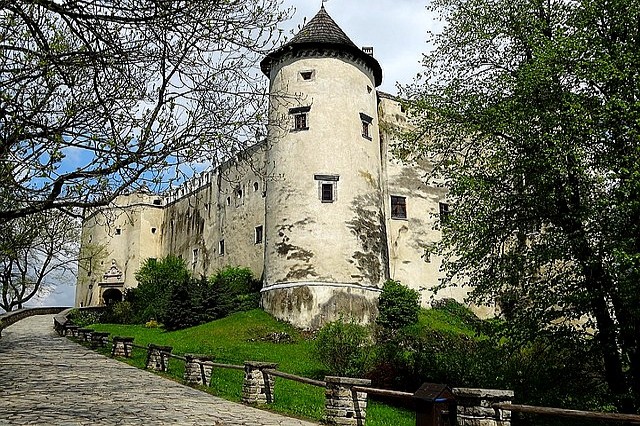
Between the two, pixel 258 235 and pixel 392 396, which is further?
pixel 258 235

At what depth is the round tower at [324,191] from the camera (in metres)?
25.4

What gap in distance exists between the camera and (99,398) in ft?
37.1

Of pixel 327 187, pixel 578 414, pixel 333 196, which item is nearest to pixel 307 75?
pixel 327 187

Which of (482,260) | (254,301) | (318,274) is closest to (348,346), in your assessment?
(482,260)

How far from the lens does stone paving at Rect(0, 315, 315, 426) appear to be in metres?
9.42

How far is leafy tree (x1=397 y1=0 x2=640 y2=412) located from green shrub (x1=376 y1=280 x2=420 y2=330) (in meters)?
10.6

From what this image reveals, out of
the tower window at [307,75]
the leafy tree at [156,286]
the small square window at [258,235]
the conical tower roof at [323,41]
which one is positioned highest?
the conical tower roof at [323,41]

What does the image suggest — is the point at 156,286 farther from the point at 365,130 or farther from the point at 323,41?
the point at 323,41

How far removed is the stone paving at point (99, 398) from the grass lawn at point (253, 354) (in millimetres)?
879

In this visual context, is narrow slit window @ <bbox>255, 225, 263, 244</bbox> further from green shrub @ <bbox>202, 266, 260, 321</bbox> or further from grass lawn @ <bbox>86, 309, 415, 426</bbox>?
grass lawn @ <bbox>86, 309, 415, 426</bbox>

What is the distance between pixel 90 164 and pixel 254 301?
1989 cm

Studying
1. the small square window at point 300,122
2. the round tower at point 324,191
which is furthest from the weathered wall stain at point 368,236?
the small square window at point 300,122

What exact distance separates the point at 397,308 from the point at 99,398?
1642 cm

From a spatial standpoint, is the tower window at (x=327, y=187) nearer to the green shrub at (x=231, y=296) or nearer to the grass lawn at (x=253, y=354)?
the grass lawn at (x=253, y=354)
